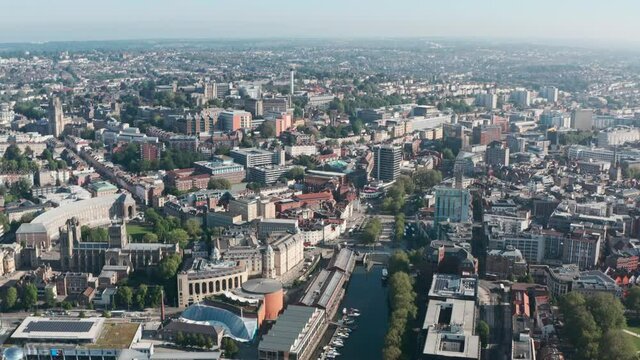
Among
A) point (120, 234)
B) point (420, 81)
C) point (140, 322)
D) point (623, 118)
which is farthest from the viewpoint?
point (420, 81)

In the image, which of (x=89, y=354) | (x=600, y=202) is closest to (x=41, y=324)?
(x=89, y=354)

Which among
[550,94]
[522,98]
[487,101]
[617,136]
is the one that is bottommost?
[617,136]

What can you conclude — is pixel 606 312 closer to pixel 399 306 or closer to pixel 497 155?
pixel 399 306

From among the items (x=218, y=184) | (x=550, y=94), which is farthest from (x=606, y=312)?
(x=550, y=94)

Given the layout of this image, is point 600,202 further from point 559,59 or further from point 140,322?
point 559,59

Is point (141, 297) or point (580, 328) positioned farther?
point (141, 297)

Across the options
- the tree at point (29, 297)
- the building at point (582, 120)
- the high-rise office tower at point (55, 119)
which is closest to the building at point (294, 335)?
the tree at point (29, 297)
